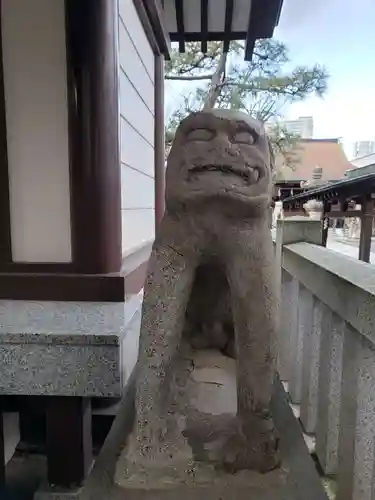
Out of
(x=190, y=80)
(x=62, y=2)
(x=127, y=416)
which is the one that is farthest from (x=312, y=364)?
(x=190, y=80)

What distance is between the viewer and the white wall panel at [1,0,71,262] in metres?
1.63

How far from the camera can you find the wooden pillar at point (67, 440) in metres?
1.36

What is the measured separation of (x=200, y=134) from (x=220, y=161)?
0.07 metres

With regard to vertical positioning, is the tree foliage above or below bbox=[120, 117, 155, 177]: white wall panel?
above

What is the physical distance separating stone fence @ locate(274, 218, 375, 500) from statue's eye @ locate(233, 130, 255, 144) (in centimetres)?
28

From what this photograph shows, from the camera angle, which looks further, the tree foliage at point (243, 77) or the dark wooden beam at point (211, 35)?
the tree foliage at point (243, 77)

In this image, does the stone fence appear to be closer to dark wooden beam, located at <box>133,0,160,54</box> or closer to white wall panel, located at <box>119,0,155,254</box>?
white wall panel, located at <box>119,0,155,254</box>

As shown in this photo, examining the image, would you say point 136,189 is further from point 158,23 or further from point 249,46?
point 249,46

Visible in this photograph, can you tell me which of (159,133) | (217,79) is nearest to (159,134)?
(159,133)

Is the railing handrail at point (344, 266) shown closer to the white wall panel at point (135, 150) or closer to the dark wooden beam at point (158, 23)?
the white wall panel at point (135, 150)

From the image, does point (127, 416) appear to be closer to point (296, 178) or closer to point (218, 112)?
point (218, 112)

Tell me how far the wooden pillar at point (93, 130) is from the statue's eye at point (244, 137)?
84cm

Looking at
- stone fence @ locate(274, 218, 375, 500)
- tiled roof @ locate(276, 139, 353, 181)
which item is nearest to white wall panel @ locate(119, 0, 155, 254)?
stone fence @ locate(274, 218, 375, 500)

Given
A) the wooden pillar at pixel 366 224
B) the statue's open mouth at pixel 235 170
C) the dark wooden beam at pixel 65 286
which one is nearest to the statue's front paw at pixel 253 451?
the statue's open mouth at pixel 235 170
